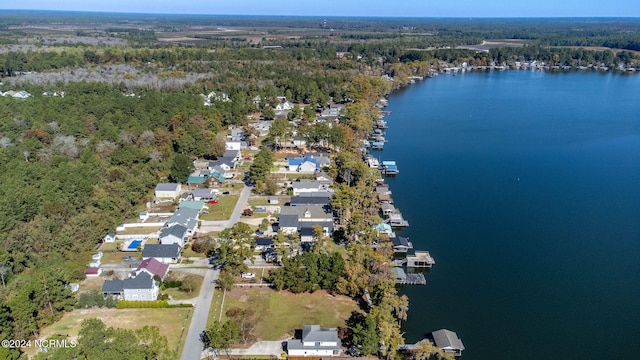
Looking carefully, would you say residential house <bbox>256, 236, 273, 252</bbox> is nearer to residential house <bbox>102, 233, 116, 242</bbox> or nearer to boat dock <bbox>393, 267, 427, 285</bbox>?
boat dock <bbox>393, 267, 427, 285</bbox>

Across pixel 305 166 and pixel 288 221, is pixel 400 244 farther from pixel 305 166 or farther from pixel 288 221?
pixel 305 166

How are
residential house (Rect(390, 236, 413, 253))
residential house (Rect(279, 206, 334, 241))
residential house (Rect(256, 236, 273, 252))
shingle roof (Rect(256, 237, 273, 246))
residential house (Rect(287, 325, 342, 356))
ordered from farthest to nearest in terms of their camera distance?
residential house (Rect(279, 206, 334, 241)) → residential house (Rect(390, 236, 413, 253)) → shingle roof (Rect(256, 237, 273, 246)) → residential house (Rect(256, 236, 273, 252)) → residential house (Rect(287, 325, 342, 356))

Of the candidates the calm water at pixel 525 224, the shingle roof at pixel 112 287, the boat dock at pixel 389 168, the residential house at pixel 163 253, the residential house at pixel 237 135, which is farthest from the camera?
the residential house at pixel 237 135

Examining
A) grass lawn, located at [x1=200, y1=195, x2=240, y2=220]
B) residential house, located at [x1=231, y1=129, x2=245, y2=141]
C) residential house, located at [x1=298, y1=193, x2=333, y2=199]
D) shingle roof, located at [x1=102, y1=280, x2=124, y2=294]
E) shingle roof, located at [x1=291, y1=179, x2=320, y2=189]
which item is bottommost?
shingle roof, located at [x1=102, y1=280, x2=124, y2=294]

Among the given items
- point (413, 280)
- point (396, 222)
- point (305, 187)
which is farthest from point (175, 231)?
point (396, 222)

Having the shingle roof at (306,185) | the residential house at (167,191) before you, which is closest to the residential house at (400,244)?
the shingle roof at (306,185)

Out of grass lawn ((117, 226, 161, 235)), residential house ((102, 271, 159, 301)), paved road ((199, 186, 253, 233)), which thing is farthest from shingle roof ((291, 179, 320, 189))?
residential house ((102, 271, 159, 301))

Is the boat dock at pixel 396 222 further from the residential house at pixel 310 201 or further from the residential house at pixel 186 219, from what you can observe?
the residential house at pixel 186 219

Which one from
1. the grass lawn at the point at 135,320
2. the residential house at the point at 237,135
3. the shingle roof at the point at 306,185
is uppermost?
the residential house at the point at 237,135
